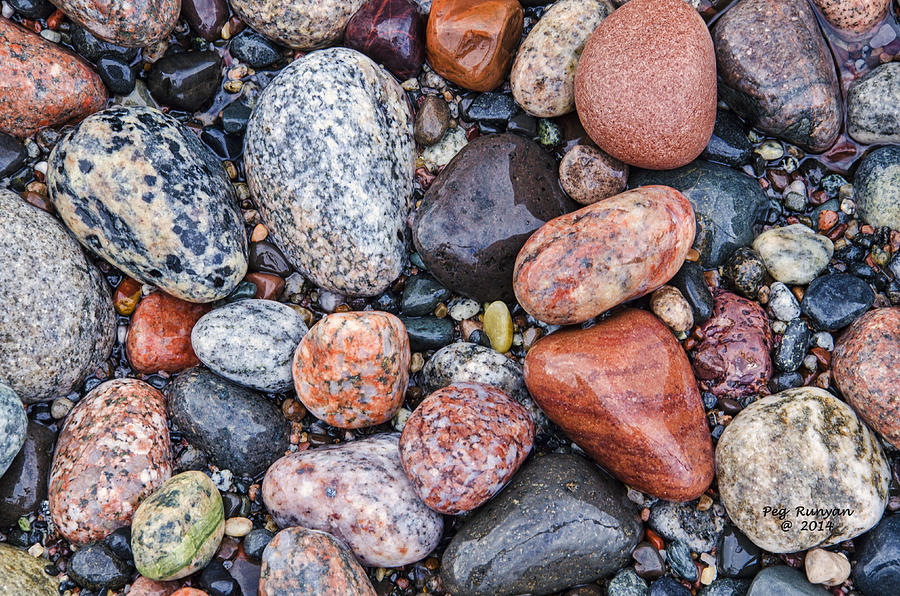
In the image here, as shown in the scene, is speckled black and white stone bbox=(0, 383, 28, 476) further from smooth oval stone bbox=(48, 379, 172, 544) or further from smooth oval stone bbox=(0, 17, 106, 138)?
smooth oval stone bbox=(0, 17, 106, 138)

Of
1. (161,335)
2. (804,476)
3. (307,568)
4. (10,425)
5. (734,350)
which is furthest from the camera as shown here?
(161,335)

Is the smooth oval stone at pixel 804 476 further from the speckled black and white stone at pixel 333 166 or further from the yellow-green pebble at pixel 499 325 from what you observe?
the speckled black and white stone at pixel 333 166

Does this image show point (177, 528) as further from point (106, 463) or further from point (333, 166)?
point (333, 166)

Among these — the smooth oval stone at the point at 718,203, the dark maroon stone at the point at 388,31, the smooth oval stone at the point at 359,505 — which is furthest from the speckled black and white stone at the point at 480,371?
the dark maroon stone at the point at 388,31

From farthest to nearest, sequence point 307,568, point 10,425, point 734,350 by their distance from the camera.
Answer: point 734,350
point 10,425
point 307,568

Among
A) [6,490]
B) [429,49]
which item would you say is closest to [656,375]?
[429,49]

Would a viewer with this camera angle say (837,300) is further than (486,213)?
No

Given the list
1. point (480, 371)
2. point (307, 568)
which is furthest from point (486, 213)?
point (307, 568)
